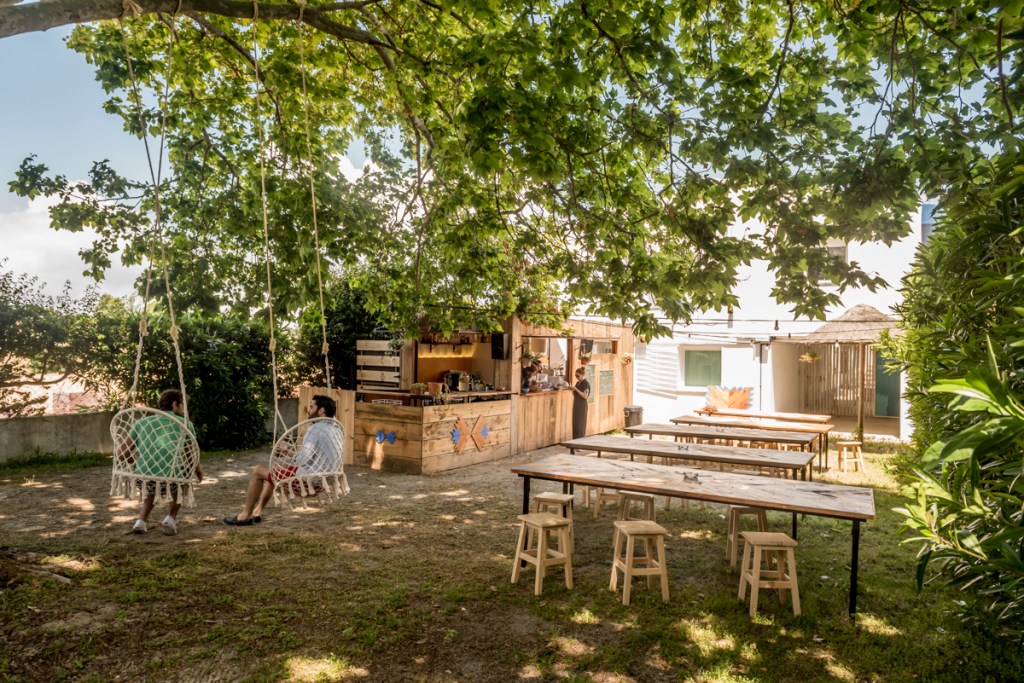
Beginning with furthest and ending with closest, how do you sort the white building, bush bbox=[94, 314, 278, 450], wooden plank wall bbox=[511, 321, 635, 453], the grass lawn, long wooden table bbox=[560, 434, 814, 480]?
the white building < wooden plank wall bbox=[511, 321, 635, 453] < bush bbox=[94, 314, 278, 450] < long wooden table bbox=[560, 434, 814, 480] < the grass lawn

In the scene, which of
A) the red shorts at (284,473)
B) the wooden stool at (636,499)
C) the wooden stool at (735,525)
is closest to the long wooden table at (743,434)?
the wooden stool at (636,499)

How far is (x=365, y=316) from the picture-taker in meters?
12.0

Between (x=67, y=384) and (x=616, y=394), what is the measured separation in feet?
38.1

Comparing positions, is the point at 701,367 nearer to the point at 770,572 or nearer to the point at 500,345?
the point at 500,345

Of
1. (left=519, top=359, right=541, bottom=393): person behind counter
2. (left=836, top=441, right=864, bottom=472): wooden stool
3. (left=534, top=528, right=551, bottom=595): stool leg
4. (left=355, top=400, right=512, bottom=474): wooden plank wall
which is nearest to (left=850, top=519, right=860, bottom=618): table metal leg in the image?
(left=534, top=528, right=551, bottom=595): stool leg

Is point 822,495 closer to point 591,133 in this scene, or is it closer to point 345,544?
point 591,133

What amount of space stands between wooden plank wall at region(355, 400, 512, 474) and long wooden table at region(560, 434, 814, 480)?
2799 millimetres

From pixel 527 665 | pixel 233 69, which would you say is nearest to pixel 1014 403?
pixel 527 665

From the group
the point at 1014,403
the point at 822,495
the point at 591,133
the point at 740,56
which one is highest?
the point at 740,56

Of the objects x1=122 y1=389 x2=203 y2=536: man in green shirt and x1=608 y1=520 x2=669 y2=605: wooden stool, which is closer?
x1=122 y1=389 x2=203 y2=536: man in green shirt

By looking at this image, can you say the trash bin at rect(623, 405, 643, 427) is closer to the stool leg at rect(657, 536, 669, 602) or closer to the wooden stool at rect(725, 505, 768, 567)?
the wooden stool at rect(725, 505, 768, 567)

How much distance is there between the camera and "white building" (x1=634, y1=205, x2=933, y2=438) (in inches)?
584

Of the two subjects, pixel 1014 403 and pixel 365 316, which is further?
pixel 365 316

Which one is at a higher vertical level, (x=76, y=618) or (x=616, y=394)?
(x=616, y=394)
